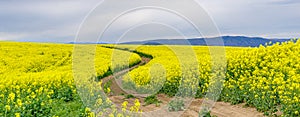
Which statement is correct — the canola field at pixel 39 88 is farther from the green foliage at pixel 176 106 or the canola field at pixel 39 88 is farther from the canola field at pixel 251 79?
the canola field at pixel 251 79

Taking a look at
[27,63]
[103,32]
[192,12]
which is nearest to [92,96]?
[103,32]

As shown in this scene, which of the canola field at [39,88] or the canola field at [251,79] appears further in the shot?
the canola field at [251,79]

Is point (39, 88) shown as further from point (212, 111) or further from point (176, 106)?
point (212, 111)

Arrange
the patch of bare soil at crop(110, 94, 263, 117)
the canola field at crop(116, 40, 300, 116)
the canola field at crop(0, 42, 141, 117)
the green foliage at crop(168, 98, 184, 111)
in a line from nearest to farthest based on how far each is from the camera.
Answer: the canola field at crop(0, 42, 141, 117)
the canola field at crop(116, 40, 300, 116)
the patch of bare soil at crop(110, 94, 263, 117)
the green foliage at crop(168, 98, 184, 111)

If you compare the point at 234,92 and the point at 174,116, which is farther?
the point at 234,92

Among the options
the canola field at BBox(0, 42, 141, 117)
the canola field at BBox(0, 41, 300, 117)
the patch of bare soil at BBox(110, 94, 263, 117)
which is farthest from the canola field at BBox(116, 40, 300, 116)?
the canola field at BBox(0, 42, 141, 117)

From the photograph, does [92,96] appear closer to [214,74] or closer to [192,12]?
[192,12]

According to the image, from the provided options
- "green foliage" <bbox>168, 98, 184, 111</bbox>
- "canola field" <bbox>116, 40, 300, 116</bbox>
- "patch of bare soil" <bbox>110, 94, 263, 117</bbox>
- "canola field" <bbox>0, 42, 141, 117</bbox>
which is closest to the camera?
"canola field" <bbox>0, 42, 141, 117</bbox>

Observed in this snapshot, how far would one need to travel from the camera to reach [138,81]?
20.3 meters

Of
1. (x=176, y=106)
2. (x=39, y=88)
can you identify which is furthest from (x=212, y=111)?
(x=39, y=88)

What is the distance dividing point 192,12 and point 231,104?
4608 mm

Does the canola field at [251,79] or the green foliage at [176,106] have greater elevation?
the canola field at [251,79]

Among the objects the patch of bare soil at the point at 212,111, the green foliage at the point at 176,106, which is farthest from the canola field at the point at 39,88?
the green foliage at the point at 176,106

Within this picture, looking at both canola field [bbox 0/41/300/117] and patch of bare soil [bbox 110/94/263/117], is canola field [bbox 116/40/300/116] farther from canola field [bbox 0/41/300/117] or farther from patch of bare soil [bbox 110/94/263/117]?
patch of bare soil [bbox 110/94/263/117]
